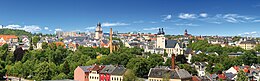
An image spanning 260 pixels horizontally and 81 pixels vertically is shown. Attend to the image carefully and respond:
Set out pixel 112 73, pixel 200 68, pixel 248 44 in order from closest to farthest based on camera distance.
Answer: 1. pixel 112 73
2. pixel 200 68
3. pixel 248 44

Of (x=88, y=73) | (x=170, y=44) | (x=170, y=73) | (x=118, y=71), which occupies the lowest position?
(x=88, y=73)

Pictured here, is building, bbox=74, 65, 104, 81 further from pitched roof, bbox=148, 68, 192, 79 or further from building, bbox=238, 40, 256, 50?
building, bbox=238, 40, 256, 50

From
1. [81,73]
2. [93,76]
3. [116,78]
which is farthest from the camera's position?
[81,73]

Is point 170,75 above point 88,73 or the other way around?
above

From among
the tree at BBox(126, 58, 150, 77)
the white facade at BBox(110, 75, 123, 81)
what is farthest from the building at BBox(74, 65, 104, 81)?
the tree at BBox(126, 58, 150, 77)

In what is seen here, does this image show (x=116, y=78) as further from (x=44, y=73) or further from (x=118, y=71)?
(x=44, y=73)

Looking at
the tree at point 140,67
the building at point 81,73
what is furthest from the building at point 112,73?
the tree at point 140,67

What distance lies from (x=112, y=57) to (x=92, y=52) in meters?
15.2

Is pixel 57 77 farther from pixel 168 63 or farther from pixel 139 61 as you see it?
pixel 168 63

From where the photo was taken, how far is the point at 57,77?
174ft

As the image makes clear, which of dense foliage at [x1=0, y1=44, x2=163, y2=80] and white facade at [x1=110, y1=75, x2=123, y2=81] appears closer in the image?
white facade at [x1=110, y1=75, x2=123, y2=81]

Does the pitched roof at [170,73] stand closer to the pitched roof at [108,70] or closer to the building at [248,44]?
the pitched roof at [108,70]

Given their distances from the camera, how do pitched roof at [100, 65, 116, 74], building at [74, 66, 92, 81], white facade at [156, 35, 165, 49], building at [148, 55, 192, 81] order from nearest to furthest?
building at [148, 55, 192, 81] < pitched roof at [100, 65, 116, 74] < building at [74, 66, 92, 81] < white facade at [156, 35, 165, 49]

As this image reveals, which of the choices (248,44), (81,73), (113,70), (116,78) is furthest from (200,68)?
(248,44)
